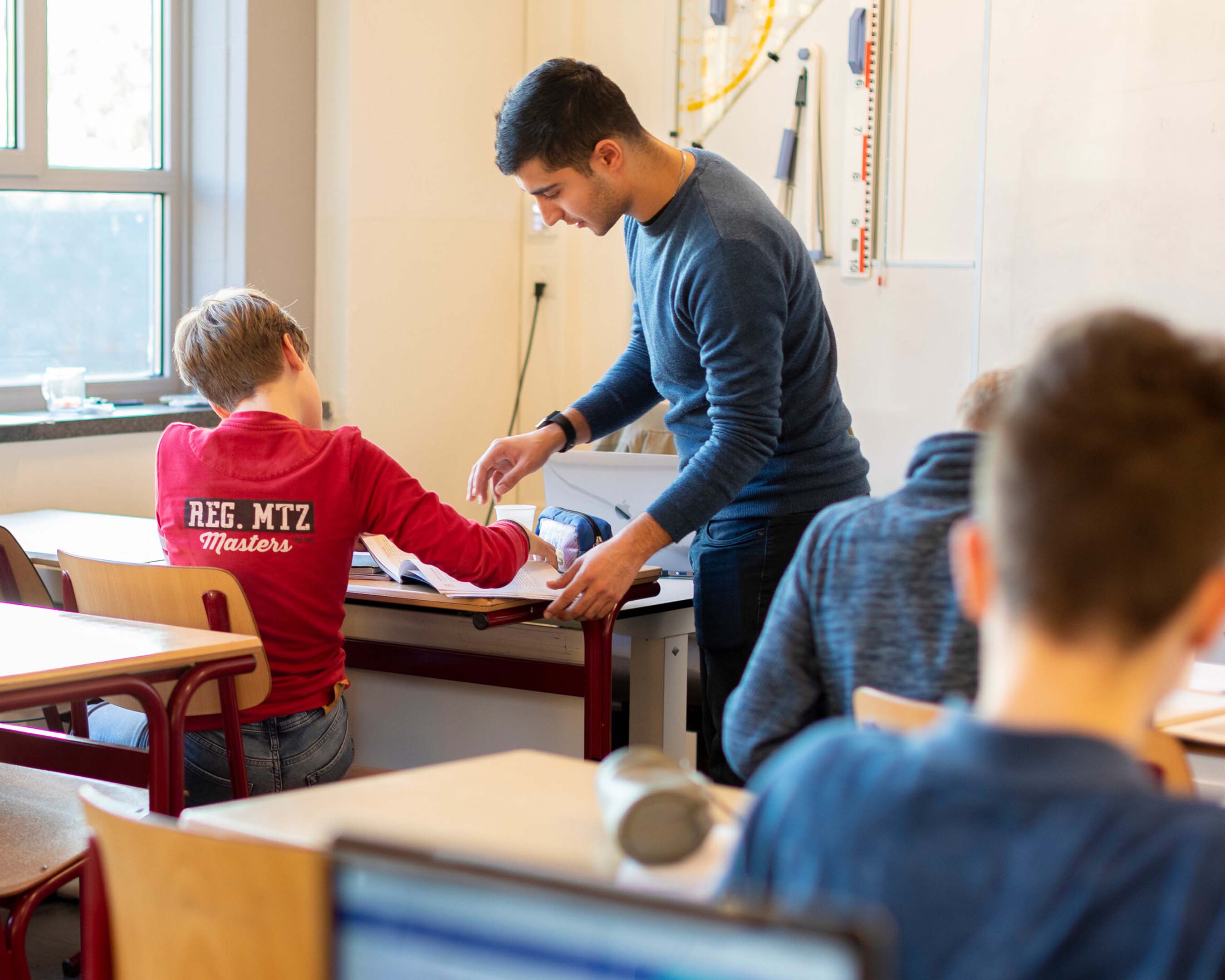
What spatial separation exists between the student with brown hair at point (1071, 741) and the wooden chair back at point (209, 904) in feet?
1.24

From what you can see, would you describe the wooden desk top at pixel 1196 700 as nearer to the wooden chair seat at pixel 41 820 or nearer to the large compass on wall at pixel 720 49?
the wooden chair seat at pixel 41 820

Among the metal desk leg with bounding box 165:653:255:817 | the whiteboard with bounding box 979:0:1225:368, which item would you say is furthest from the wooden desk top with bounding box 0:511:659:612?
the whiteboard with bounding box 979:0:1225:368

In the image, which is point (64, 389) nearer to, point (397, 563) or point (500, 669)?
point (397, 563)

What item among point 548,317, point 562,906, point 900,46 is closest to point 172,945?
point 562,906

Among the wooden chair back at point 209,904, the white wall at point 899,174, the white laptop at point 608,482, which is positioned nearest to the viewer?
the wooden chair back at point 209,904

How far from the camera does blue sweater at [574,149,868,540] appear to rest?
2.07m

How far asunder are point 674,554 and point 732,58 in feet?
7.17

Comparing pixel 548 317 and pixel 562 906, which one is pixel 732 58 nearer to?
pixel 548 317

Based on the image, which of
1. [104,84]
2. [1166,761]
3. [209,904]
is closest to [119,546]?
[104,84]

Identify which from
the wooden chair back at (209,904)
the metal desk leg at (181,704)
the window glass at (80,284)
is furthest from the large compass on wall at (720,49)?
the wooden chair back at (209,904)

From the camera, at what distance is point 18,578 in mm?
2531

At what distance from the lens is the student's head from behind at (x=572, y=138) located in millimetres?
2115

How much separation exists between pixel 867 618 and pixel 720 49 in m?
3.50

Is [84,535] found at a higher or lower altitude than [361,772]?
higher
